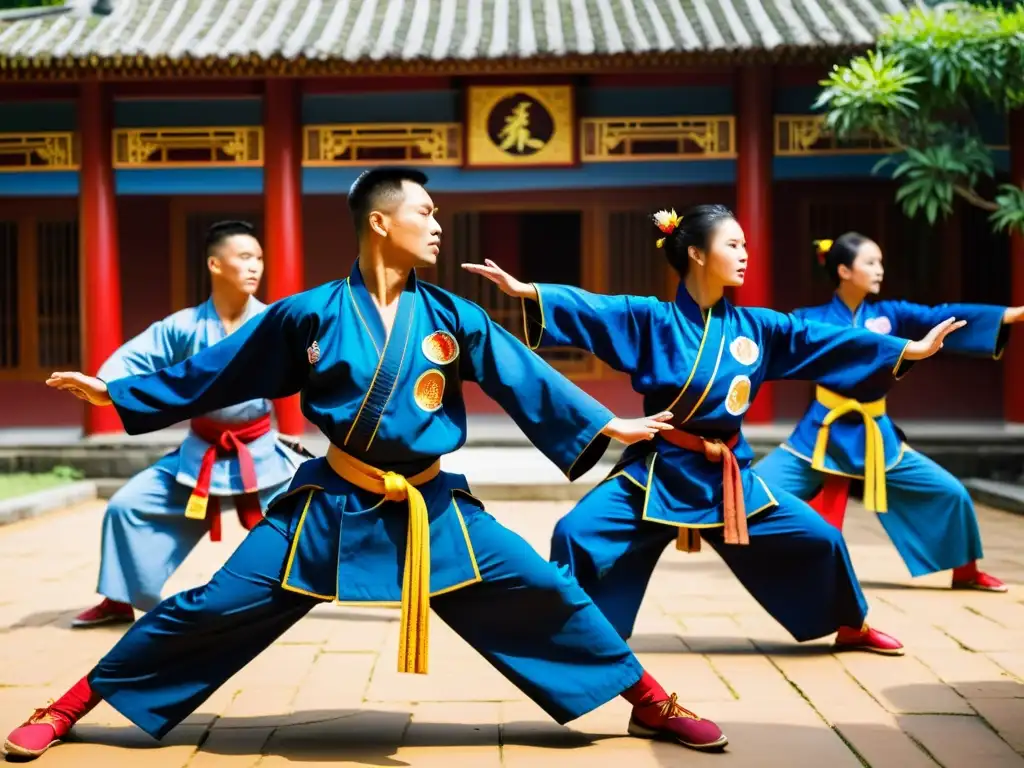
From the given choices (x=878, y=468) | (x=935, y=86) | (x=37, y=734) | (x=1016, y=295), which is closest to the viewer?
(x=37, y=734)

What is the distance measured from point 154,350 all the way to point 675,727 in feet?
8.31

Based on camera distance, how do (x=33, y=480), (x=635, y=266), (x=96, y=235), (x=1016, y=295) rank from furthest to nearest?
(x=635, y=266) → (x=96, y=235) → (x=1016, y=295) → (x=33, y=480)

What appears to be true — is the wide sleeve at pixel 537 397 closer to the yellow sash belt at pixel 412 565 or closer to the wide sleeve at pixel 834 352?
the yellow sash belt at pixel 412 565

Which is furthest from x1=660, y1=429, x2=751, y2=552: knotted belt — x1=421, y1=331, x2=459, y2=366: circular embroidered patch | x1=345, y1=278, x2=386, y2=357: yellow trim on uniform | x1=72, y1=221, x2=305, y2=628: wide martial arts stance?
x1=72, y1=221, x2=305, y2=628: wide martial arts stance

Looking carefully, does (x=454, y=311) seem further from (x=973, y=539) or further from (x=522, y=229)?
(x=522, y=229)

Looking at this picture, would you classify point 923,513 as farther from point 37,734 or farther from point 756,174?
point 756,174

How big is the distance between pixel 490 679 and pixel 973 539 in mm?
2408

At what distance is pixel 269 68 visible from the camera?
10.0 m

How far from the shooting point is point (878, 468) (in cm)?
523

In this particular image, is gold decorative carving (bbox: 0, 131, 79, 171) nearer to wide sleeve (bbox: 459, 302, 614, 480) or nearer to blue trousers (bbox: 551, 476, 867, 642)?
blue trousers (bbox: 551, 476, 867, 642)

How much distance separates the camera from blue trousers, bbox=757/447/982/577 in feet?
17.2

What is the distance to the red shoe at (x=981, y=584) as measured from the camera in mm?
5402

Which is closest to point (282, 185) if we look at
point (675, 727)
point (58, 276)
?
point (58, 276)

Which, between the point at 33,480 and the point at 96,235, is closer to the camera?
the point at 33,480
